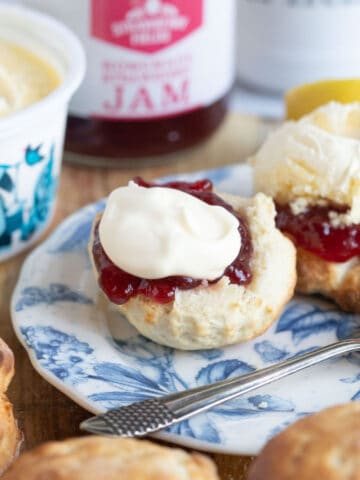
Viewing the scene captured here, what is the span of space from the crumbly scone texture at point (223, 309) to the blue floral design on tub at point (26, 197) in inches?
21.8

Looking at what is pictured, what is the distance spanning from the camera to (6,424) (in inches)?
71.5

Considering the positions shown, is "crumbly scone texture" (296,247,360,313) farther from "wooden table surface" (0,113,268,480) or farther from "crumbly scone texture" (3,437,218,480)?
"crumbly scone texture" (3,437,218,480)

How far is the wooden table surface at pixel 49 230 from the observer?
6.64 ft

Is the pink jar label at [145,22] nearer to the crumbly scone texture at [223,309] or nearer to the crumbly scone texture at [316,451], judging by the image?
the crumbly scone texture at [223,309]

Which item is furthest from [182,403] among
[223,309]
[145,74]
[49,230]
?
[145,74]

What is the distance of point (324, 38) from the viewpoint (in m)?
3.41

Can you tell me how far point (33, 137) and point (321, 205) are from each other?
2.59 feet

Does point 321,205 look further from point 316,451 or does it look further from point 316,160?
point 316,451

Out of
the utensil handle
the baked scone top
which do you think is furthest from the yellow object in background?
the utensil handle

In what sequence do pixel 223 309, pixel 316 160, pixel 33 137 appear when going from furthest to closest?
pixel 33 137 → pixel 316 160 → pixel 223 309

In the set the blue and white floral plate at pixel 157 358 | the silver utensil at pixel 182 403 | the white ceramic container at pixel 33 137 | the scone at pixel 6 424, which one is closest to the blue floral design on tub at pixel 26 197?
the white ceramic container at pixel 33 137

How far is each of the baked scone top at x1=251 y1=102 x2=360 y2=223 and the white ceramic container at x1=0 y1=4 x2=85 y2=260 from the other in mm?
575

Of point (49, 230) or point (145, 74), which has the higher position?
point (145, 74)

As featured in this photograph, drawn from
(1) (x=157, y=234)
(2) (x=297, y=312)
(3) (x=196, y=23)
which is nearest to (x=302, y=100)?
(3) (x=196, y=23)
